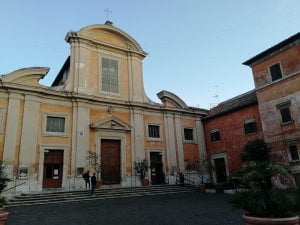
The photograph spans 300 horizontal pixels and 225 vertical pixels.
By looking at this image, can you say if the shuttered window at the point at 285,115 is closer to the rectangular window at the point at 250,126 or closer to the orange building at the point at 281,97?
the orange building at the point at 281,97

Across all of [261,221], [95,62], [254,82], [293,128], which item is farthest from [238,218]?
[95,62]

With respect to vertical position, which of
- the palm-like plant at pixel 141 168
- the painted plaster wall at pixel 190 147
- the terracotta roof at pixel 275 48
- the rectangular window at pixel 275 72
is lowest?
the palm-like plant at pixel 141 168

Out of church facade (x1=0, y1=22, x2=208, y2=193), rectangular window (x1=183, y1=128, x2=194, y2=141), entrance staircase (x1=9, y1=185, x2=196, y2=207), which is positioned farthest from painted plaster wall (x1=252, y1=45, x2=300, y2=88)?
entrance staircase (x1=9, y1=185, x2=196, y2=207)

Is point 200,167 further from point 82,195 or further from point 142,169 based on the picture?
point 82,195

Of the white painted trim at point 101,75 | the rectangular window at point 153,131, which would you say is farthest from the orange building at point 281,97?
the white painted trim at point 101,75

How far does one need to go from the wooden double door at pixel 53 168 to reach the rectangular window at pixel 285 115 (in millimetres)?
15797

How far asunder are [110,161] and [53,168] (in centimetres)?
437

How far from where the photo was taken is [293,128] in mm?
16719

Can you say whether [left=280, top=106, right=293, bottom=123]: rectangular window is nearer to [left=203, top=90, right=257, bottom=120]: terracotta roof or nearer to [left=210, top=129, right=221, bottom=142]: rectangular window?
[left=203, top=90, right=257, bottom=120]: terracotta roof

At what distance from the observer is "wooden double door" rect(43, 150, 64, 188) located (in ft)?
58.5

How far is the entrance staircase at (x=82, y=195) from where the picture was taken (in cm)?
1383

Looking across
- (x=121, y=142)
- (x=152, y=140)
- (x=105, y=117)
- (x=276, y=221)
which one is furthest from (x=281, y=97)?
(x=276, y=221)

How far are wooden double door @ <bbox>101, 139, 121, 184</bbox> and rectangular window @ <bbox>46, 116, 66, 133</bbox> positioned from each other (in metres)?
3.38

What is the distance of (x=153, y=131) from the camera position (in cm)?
2336
